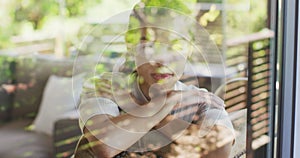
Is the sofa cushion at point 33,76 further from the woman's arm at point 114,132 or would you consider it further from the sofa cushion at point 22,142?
the woman's arm at point 114,132

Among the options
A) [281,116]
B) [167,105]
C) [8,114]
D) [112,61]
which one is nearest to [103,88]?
[112,61]

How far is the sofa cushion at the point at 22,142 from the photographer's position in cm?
A: 154

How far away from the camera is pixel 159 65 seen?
1.49 m

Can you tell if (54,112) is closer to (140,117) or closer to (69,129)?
(69,129)

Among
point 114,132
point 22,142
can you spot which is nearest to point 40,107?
point 22,142

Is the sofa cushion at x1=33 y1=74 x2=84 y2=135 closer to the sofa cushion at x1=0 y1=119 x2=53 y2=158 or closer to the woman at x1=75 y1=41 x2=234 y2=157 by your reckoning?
the sofa cushion at x1=0 y1=119 x2=53 y2=158

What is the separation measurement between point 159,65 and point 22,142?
526mm

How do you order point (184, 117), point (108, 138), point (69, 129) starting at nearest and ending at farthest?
point (108, 138)
point (184, 117)
point (69, 129)

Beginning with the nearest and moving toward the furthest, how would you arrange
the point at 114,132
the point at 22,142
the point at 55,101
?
1. the point at 114,132
2. the point at 22,142
3. the point at 55,101

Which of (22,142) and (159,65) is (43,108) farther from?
(159,65)

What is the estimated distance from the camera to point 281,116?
169 cm

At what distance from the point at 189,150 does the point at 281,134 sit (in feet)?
1.14

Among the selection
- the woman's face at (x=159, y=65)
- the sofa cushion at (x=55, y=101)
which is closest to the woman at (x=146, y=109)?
the woman's face at (x=159, y=65)

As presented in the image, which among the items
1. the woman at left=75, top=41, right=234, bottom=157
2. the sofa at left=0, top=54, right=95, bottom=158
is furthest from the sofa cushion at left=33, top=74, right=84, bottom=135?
the woman at left=75, top=41, right=234, bottom=157
